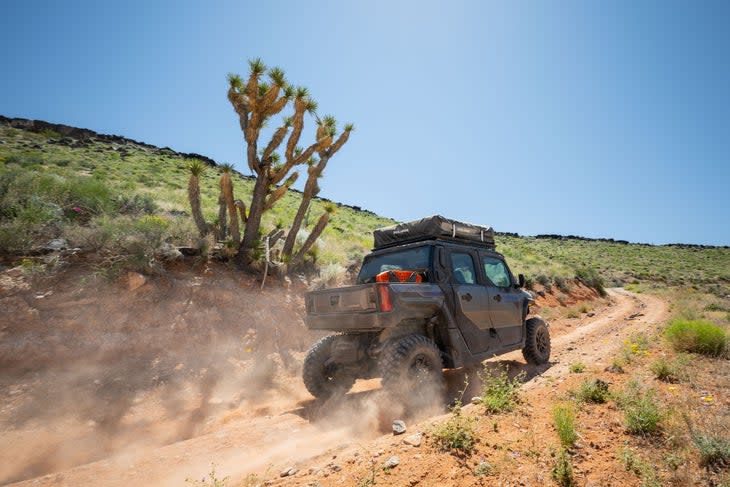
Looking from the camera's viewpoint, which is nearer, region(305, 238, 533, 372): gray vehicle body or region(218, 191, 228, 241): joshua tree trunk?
region(305, 238, 533, 372): gray vehicle body

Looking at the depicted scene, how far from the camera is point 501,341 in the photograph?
5.79m

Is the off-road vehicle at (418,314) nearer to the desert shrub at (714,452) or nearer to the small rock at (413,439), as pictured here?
the small rock at (413,439)

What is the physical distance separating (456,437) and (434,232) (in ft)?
10.2

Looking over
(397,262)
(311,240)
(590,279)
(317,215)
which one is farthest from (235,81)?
(590,279)

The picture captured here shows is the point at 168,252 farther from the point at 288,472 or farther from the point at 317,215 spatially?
the point at 317,215

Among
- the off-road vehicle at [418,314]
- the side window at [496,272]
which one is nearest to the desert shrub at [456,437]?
the off-road vehicle at [418,314]

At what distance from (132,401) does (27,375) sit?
156 centimetres

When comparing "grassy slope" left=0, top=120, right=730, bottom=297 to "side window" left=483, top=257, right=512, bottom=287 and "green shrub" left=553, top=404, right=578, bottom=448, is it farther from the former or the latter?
"green shrub" left=553, top=404, right=578, bottom=448

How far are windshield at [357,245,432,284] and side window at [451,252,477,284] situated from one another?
47cm

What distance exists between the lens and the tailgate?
14.3ft

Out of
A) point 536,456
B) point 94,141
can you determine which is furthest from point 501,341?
point 94,141

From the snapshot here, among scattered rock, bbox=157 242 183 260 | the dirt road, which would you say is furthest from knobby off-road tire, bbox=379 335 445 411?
scattered rock, bbox=157 242 183 260

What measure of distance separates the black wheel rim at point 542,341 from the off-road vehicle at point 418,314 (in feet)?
0.78

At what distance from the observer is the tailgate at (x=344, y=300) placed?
4371 mm
